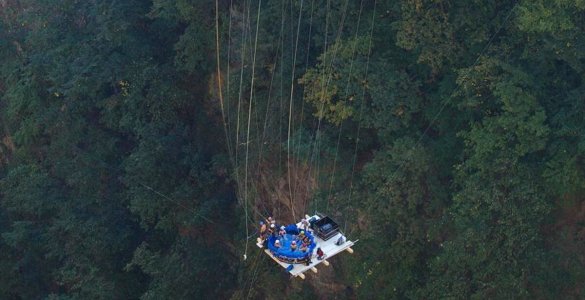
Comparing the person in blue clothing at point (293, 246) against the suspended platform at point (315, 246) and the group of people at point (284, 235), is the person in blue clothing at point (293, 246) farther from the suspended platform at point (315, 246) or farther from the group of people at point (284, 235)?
the suspended platform at point (315, 246)

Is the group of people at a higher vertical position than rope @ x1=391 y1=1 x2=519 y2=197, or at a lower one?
lower

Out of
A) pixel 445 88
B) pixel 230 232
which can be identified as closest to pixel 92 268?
pixel 230 232

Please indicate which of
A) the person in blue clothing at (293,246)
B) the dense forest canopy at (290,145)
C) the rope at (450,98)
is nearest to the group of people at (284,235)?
the person in blue clothing at (293,246)

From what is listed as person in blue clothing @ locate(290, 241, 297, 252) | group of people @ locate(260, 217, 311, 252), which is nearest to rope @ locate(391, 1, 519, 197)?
group of people @ locate(260, 217, 311, 252)

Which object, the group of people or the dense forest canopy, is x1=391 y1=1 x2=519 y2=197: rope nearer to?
the dense forest canopy

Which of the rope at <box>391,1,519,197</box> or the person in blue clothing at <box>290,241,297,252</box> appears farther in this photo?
the rope at <box>391,1,519,197</box>

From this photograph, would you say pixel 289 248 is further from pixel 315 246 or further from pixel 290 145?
pixel 290 145

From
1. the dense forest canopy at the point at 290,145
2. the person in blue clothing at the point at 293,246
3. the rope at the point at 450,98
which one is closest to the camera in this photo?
the person in blue clothing at the point at 293,246
